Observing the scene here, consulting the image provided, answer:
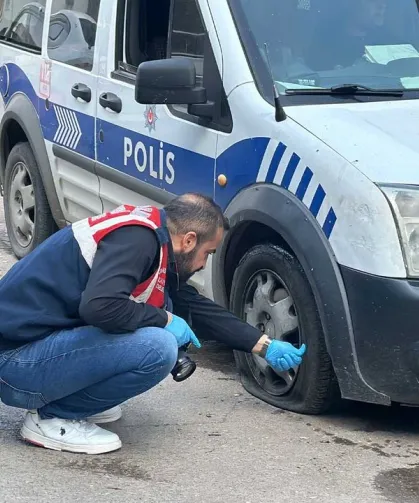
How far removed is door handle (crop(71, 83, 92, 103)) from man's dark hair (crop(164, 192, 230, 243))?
73.3 inches

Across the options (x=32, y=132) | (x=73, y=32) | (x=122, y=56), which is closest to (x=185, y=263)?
(x=122, y=56)

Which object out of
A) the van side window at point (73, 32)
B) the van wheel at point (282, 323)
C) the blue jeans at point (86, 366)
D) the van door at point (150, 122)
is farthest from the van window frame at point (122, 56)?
the blue jeans at point (86, 366)

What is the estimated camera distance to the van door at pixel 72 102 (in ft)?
18.0

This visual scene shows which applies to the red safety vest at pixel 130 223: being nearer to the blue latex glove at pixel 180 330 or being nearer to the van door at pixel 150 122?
the blue latex glove at pixel 180 330

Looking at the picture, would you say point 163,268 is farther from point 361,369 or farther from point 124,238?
Answer: point 361,369

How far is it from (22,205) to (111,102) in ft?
5.36

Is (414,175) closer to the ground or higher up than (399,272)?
higher up

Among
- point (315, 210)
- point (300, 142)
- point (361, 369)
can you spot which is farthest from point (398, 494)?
point (300, 142)

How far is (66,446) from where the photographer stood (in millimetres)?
3781

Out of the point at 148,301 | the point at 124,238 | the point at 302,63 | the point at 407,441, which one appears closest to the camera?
the point at 124,238

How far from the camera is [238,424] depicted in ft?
13.5

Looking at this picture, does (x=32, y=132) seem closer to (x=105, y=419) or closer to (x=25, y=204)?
(x=25, y=204)

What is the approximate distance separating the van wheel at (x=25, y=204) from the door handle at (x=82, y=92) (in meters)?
0.88

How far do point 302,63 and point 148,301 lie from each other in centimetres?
125
